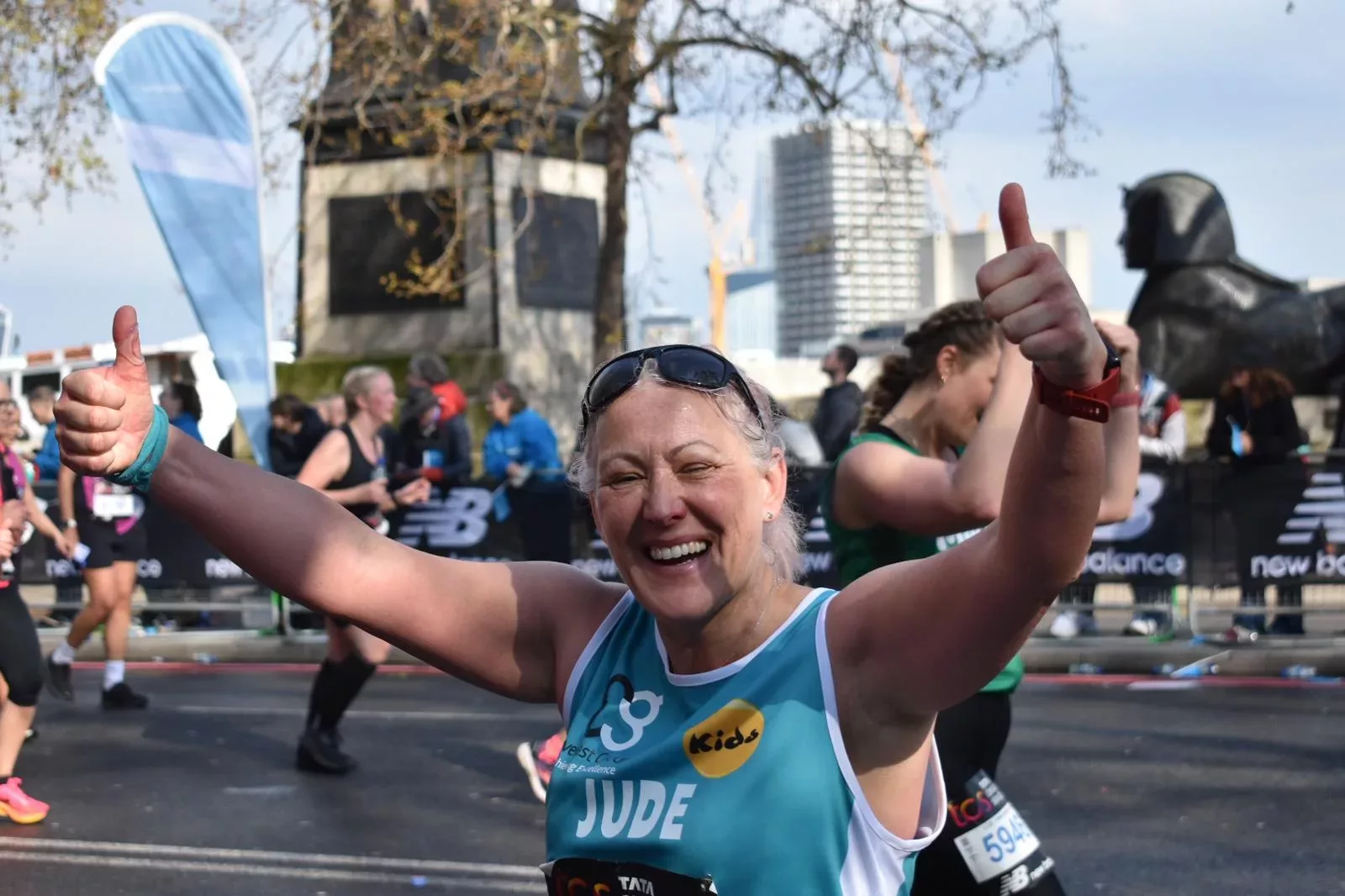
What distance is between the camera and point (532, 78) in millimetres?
16328

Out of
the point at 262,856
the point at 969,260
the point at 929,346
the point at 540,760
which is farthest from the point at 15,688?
the point at 969,260

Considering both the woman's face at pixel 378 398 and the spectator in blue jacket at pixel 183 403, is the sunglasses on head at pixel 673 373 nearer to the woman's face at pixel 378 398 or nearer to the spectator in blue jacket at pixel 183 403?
the woman's face at pixel 378 398

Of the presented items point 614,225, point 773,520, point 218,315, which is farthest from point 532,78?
point 773,520

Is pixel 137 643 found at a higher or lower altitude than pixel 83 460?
lower

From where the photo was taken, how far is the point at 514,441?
13.3 m

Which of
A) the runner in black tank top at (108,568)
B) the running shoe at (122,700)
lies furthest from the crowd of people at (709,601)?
the running shoe at (122,700)

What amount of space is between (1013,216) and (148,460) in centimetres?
136

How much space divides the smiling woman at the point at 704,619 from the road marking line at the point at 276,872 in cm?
348

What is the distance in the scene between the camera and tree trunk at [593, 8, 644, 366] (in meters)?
16.5

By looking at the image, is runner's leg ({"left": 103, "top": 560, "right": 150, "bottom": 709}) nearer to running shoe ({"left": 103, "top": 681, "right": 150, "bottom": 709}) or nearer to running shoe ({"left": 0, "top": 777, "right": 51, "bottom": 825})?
running shoe ({"left": 103, "top": 681, "right": 150, "bottom": 709})

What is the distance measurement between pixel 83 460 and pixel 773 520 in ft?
3.36

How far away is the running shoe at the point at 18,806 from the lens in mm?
7418

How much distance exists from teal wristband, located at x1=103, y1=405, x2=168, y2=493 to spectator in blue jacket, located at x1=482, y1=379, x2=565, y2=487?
1052 centimetres

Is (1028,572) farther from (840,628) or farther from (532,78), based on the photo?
(532,78)
